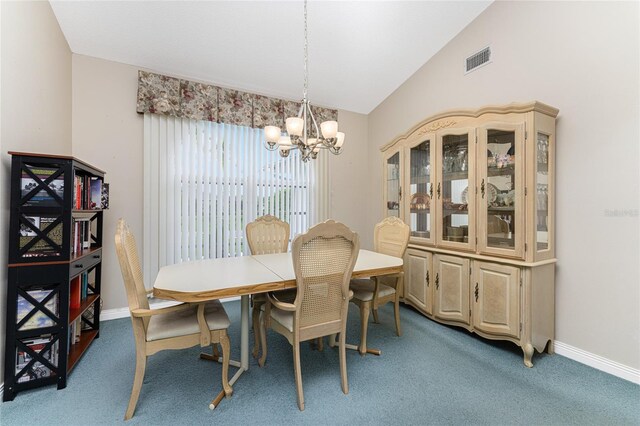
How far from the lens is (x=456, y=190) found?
2656 mm

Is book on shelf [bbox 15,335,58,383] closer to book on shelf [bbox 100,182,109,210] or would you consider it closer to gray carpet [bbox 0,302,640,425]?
gray carpet [bbox 0,302,640,425]

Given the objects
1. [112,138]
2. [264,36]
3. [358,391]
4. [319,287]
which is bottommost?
[358,391]

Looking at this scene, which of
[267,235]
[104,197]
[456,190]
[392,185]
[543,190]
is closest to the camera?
[543,190]

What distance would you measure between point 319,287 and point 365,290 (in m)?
0.82

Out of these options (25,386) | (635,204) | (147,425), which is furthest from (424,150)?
(25,386)

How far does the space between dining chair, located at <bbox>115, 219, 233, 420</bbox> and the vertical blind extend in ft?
4.88

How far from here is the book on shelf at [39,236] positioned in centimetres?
167

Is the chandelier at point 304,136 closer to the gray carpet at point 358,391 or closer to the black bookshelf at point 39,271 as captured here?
the black bookshelf at point 39,271

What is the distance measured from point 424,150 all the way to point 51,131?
3460 millimetres

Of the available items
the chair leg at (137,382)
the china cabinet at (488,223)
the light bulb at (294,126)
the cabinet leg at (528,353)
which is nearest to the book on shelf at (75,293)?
the chair leg at (137,382)

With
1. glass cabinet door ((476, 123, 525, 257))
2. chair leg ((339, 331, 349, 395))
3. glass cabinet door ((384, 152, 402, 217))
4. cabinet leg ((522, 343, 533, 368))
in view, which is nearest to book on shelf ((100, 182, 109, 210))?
chair leg ((339, 331, 349, 395))

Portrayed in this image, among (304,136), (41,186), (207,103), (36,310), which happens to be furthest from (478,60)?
(36,310)

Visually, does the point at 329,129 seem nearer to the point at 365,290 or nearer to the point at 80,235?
the point at 365,290

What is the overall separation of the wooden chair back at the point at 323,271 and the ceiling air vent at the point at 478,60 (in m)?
2.48
